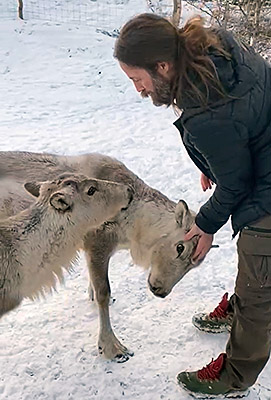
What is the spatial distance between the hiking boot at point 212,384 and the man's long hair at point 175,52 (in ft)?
5.54

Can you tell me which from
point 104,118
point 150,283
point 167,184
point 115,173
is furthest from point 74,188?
point 104,118

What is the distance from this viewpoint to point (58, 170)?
3.85 meters

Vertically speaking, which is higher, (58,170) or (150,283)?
(58,170)

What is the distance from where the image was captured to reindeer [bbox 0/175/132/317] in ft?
9.82

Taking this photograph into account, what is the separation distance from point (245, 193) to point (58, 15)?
1438cm

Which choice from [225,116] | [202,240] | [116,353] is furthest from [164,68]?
[116,353]

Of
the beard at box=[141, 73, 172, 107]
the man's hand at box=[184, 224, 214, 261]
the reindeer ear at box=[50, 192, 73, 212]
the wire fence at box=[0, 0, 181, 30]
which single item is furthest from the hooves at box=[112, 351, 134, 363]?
the wire fence at box=[0, 0, 181, 30]

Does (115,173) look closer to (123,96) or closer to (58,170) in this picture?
(58,170)

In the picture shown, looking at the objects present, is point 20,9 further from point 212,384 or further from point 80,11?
point 212,384

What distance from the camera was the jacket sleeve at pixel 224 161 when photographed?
2.32 metres

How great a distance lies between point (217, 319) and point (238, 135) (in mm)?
1755

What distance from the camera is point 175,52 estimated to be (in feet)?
7.36

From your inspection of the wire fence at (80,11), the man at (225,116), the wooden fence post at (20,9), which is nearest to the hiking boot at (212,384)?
the man at (225,116)

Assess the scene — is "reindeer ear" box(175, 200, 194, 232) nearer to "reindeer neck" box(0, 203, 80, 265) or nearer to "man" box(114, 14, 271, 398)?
"man" box(114, 14, 271, 398)
